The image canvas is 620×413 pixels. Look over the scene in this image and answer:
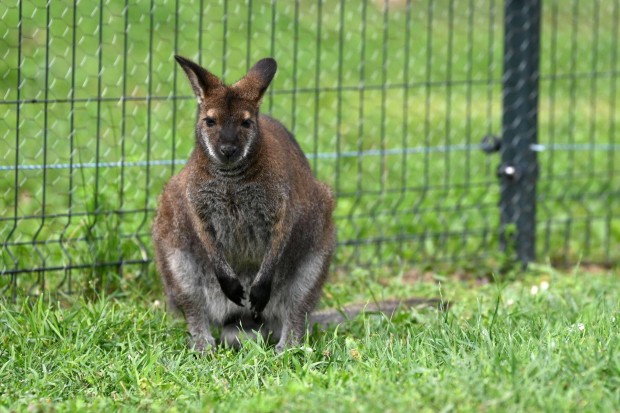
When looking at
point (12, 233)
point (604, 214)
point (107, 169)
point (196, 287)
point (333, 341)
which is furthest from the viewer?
point (604, 214)

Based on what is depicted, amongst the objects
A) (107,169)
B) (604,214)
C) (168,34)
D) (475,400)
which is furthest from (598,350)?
(168,34)

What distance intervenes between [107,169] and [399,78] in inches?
Answer: 175

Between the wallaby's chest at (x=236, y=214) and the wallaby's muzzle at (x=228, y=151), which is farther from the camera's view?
the wallaby's chest at (x=236, y=214)

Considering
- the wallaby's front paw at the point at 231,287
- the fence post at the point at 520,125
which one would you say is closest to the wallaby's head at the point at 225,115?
the wallaby's front paw at the point at 231,287

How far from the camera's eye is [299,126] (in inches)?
344

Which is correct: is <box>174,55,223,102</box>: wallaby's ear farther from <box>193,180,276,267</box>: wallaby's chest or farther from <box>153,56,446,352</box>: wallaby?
<box>193,180,276,267</box>: wallaby's chest

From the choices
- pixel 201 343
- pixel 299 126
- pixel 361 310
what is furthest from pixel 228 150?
pixel 299 126

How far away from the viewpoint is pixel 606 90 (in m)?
11.8

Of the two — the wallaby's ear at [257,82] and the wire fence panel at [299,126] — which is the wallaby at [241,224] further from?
the wire fence panel at [299,126]

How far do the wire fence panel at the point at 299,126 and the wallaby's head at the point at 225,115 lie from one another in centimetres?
96

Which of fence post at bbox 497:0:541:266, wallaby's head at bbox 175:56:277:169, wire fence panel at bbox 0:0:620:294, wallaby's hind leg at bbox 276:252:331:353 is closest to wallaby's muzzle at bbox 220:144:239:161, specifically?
wallaby's head at bbox 175:56:277:169

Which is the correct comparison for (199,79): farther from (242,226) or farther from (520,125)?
(520,125)

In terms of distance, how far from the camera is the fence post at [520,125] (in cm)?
771

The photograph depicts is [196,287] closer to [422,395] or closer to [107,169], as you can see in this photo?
[107,169]
